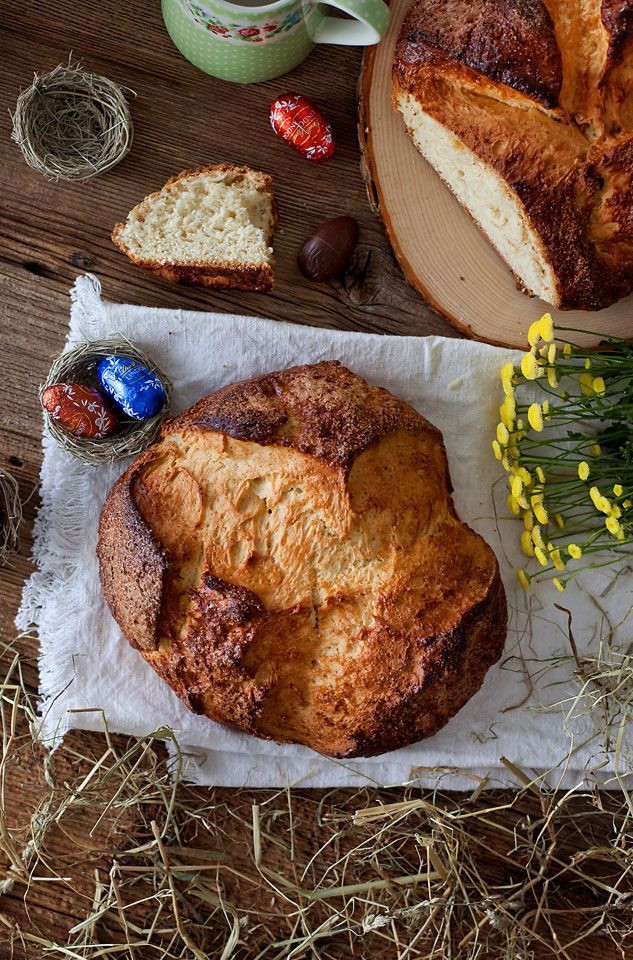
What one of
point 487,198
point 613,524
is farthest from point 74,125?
point 613,524

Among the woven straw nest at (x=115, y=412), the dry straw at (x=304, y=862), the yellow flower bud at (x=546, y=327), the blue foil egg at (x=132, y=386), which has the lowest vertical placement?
the dry straw at (x=304, y=862)

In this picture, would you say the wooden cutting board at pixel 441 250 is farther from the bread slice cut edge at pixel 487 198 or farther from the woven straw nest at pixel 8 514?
the woven straw nest at pixel 8 514

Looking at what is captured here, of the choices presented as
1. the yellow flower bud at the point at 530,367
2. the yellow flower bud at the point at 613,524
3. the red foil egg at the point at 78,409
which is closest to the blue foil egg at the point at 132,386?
the red foil egg at the point at 78,409

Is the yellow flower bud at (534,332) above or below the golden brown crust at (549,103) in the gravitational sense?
below

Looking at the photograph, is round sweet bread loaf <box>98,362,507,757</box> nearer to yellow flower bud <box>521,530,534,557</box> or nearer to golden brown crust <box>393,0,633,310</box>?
yellow flower bud <box>521,530,534,557</box>

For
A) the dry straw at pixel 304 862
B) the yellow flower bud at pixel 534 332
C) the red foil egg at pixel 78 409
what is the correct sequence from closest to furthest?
1. the yellow flower bud at pixel 534 332
2. the red foil egg at pixel 78 409
3. the dry straw at pixel 304 862

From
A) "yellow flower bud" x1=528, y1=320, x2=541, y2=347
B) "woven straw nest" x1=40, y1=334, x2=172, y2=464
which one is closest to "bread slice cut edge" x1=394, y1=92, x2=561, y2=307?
"yellow flower bud" x1=528, y1=320, x2=541, y2=347

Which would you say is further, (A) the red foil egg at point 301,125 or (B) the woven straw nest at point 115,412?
(A) the red foil egg at point 301,125

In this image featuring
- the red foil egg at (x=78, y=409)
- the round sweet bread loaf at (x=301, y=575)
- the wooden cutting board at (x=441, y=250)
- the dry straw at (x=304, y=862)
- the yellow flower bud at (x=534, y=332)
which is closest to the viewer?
the round sweet bread loaf at (x=301, y=575)
